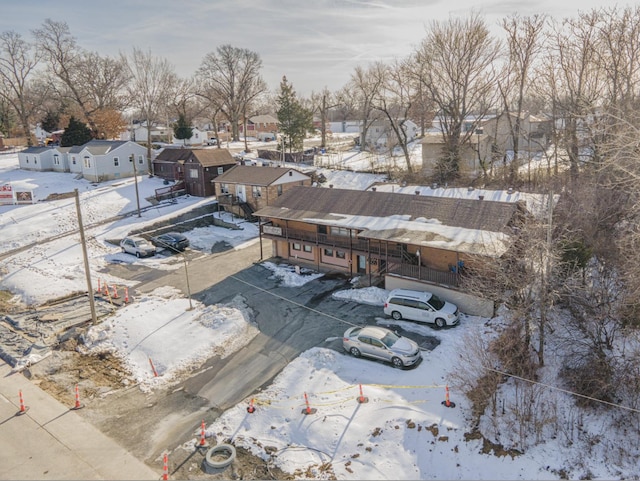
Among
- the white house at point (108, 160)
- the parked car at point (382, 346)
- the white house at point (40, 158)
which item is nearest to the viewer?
the parked car at point (382, 346)

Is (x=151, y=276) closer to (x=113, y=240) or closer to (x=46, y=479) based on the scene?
(x=113, y=240)

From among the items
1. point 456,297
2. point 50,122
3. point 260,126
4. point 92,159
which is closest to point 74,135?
point 92,159

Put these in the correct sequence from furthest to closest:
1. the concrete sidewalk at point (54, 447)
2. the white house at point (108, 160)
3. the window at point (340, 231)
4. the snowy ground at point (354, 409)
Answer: the white house at point (108, 160) → the window at point (340, 231) → the snowy ground at point (354, 409) → the concrete sidewalk at point (54, 447)

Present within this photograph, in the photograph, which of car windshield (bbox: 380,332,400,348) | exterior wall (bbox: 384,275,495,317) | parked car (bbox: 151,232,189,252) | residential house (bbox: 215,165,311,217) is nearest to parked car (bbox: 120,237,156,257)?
parked car (bbox: 151,232,189,252)

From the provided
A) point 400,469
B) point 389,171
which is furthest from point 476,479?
point 389,171

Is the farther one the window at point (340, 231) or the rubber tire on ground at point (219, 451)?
the window at point (340, 231)

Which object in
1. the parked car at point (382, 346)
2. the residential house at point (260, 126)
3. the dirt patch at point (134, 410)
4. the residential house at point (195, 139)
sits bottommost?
the dirt patch at point (134, 410)

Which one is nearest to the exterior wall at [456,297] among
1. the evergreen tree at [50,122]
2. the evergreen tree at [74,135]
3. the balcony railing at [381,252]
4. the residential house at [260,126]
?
the balcony railing at [381,252]

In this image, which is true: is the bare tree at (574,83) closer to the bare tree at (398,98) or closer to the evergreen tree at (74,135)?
the bare tree at (398,98)
